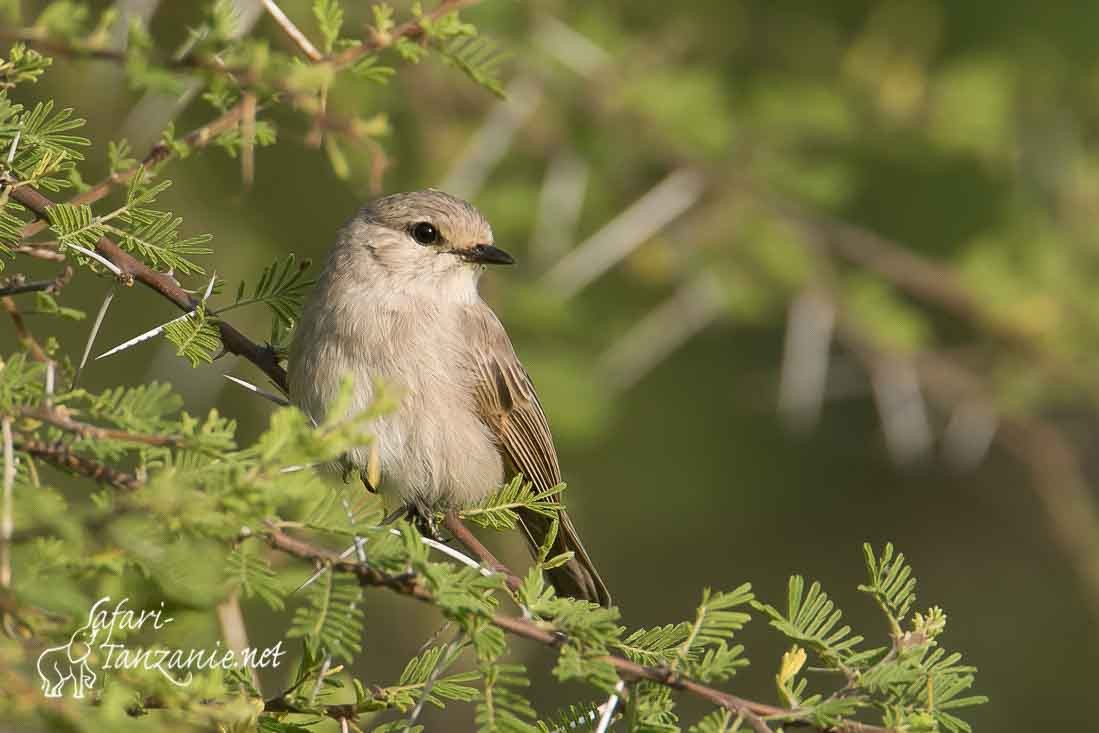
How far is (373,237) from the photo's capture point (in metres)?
5.37

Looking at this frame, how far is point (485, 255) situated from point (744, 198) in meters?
1.97

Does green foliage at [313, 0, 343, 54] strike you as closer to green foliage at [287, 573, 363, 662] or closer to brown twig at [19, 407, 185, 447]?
brown twig at [19, 407, 185, 447]

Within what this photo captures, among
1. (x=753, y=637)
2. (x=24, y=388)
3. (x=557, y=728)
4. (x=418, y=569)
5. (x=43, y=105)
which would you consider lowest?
(x=753, y=637)

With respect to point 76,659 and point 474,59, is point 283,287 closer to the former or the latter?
point 474,59

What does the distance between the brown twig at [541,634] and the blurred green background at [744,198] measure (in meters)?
3.00

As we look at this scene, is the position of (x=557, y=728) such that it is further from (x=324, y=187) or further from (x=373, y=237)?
(x=324, y=187)

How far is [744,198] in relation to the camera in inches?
266

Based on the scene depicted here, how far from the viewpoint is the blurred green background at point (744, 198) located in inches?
260

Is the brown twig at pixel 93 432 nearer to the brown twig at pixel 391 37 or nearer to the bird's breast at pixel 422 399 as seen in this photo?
the brown twig at pixel 391 37

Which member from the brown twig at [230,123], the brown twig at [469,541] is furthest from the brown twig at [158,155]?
the brown twig at [469,541]

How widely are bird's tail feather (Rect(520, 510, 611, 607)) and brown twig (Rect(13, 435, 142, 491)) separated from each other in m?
2.69

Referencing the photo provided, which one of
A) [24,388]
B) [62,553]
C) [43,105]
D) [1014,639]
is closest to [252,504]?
[62,553]

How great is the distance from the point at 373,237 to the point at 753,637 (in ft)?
20.7

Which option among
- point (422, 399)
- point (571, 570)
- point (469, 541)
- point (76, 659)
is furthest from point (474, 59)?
point (571, 570)
